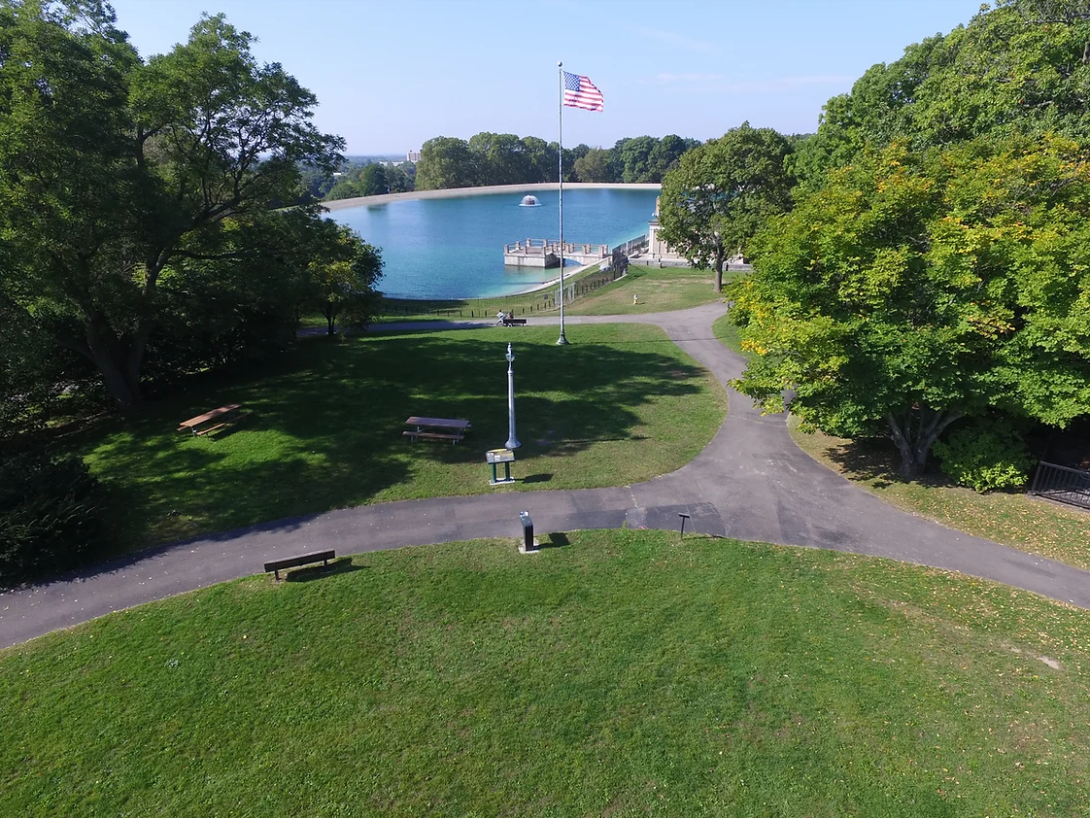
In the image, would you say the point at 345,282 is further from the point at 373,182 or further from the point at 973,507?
the point at 373,182

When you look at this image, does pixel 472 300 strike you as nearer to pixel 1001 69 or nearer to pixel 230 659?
pixel 1001 69

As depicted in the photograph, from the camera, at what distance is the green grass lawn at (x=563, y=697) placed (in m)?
8.15

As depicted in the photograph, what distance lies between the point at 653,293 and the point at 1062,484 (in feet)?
105

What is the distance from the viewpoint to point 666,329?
1339 inches

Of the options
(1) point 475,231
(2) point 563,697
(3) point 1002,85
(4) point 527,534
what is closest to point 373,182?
(1) point 475,231

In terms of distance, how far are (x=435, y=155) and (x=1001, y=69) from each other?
149396mm

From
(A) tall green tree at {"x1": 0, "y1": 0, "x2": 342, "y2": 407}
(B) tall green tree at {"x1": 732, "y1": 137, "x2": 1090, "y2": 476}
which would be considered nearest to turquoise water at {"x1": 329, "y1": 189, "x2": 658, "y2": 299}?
(A) tall green tree at {"x1": 0, "y1": 0, "x2": 342, "y2": 407}

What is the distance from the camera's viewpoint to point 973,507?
1524cm

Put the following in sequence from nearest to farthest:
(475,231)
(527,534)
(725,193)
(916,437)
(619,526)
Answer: (527,534) → (619,526) → (916,437) → (725,193) → (475,231)

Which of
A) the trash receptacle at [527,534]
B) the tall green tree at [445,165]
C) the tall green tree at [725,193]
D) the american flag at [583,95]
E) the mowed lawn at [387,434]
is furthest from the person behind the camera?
the tall green tree at [445,165]

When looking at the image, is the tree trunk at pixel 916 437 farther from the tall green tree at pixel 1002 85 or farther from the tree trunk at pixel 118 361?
the tree trunk at pixel 118 361

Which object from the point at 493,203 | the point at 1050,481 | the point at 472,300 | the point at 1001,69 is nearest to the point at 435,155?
the point at 493,203

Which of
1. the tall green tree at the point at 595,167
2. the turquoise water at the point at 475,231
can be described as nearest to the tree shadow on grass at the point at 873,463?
the turquoise water at the point at 475,231

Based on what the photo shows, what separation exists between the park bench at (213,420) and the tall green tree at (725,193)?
2892 cm
